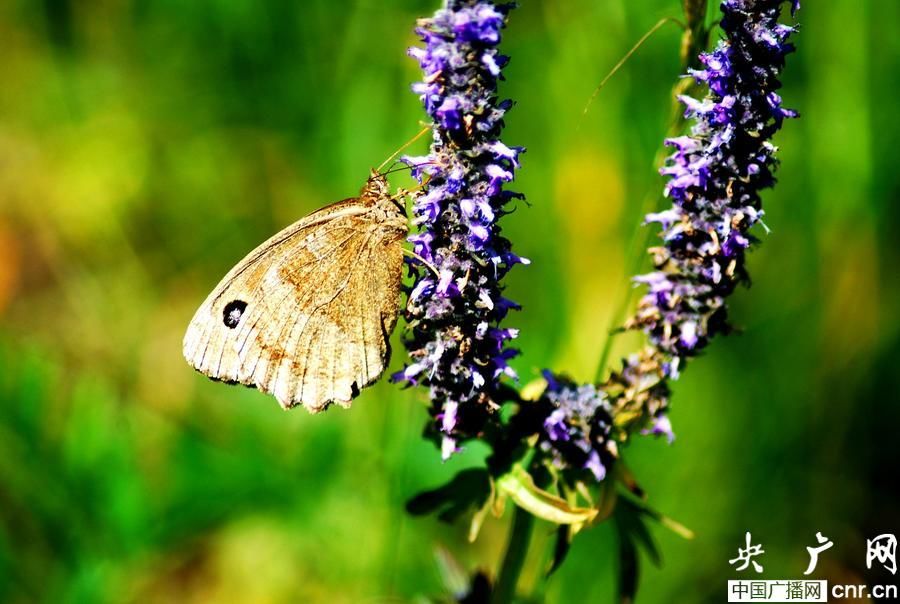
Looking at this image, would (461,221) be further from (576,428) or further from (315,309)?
(315,309)

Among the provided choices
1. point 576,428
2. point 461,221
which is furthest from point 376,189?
point 576,428

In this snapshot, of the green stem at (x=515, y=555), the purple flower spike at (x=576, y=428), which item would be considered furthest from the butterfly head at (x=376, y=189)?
the green stem at (x=515, y=555)

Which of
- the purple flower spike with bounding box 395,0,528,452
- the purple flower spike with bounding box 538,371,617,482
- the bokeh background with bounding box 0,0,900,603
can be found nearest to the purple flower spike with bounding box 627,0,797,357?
the purple flower spike with bounding box 538,371,617,482

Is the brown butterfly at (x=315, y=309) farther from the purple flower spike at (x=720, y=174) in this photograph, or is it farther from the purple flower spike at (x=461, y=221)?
the purple flower spike at (x=720, y=174)

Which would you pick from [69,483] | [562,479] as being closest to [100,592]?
[69,483]

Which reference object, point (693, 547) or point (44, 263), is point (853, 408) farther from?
point (44, 263)

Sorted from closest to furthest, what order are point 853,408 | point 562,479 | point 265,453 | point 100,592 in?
1. point 562,479
2. point 100,592
3. point 265,453
4. point 853,408

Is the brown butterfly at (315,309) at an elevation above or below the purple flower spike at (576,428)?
above
